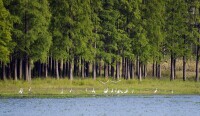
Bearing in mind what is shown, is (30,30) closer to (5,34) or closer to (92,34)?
(5,34)

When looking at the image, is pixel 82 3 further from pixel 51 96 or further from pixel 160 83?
pixel 51 96

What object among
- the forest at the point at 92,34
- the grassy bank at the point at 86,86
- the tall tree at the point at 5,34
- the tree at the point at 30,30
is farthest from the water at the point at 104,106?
the forest at the point at 92,34

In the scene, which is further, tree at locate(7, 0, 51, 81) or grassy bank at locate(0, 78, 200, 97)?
tree at locate(7, 0, 51, 81)

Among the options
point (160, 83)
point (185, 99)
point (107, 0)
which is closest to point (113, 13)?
point (107, 0)

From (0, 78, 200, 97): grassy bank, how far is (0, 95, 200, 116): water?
3.98 metres

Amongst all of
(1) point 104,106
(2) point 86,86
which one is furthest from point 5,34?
(1) point 104,106

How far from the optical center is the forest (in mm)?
74438

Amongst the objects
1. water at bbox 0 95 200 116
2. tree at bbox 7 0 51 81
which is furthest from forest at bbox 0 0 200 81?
water at bbox 0 95 200 116

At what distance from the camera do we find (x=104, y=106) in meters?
54.8

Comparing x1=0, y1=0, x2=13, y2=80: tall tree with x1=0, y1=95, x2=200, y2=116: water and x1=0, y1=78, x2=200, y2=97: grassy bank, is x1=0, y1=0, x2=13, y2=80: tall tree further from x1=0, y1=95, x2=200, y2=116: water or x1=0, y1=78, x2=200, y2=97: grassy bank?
x1=0, y1=95, x2=200, y2=116: water

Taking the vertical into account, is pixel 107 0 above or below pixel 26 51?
above

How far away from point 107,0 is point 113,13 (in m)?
2.12

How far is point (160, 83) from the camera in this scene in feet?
274

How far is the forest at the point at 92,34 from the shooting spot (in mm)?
74438
